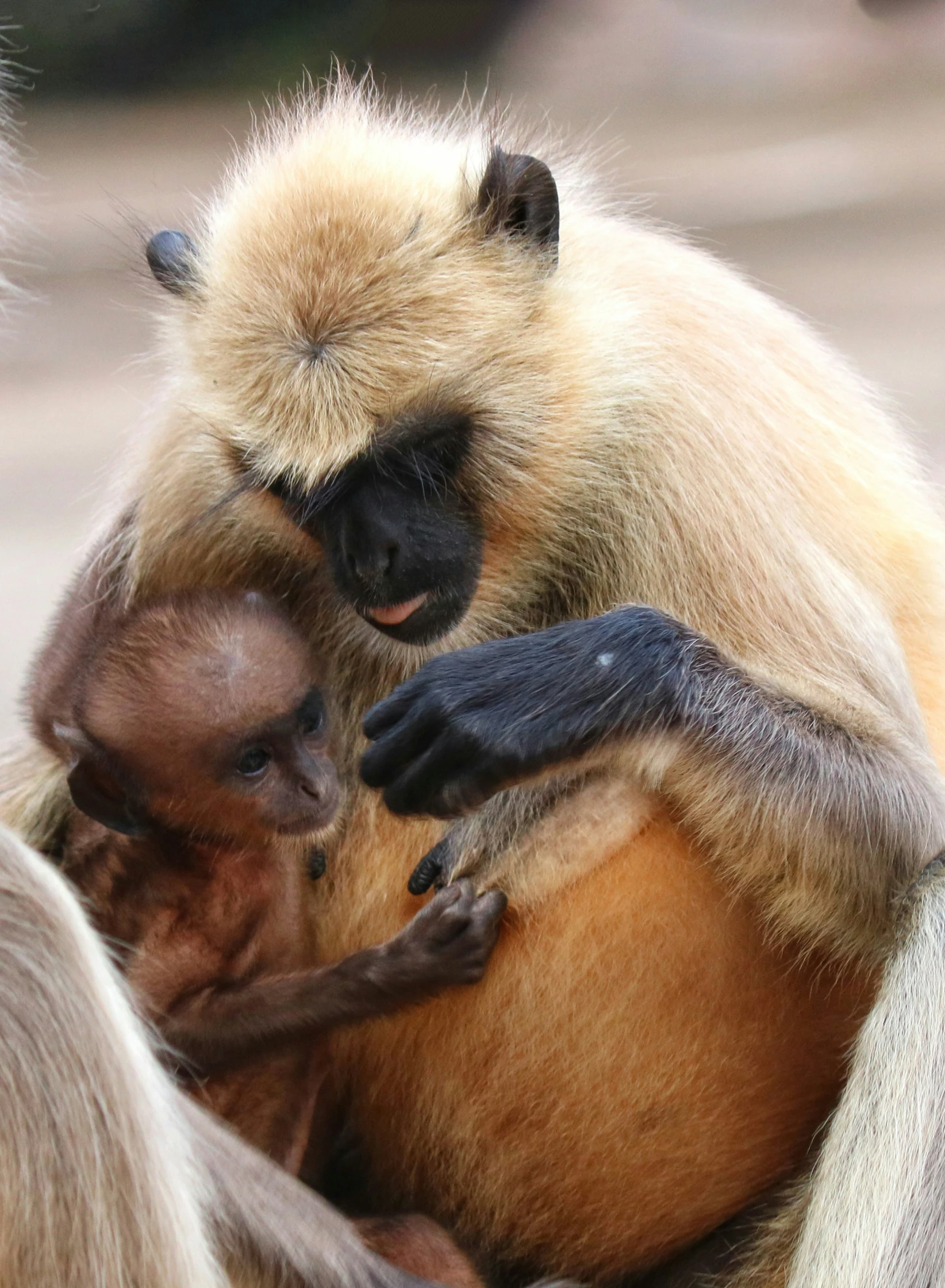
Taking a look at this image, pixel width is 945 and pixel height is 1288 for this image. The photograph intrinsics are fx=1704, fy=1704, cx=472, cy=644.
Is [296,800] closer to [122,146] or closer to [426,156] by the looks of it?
[426,156]

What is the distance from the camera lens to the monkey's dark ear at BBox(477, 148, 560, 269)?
2.31 meters

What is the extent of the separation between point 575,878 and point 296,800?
0.36 metres

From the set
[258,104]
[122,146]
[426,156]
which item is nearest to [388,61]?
[258,104]

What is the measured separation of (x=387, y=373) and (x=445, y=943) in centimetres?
71

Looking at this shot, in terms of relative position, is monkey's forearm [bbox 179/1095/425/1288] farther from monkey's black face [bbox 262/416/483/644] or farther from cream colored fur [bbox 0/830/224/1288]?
monkey's black face [bbox 262/416/483/644]

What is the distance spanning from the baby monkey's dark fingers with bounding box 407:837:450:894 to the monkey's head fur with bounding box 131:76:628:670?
277 millimetres

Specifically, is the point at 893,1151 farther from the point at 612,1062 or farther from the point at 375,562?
the point at 375,562

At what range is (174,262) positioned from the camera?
2.44 meters

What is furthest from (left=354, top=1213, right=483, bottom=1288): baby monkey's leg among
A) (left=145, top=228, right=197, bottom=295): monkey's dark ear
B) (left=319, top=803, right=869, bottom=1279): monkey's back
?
(left=145, top=228, right=197, bottom=295): monkey's dark ear

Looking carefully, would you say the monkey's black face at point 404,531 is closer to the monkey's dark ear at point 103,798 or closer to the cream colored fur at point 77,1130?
the monkey's dark ear at point 103,798

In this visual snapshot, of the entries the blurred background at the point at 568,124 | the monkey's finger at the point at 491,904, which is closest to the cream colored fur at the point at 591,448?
the monkey's finger at the point at 491,904

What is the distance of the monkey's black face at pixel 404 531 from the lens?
214 cm

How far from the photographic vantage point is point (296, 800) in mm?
2150

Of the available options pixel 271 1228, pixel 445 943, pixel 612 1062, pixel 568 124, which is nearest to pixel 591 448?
pixel 445 943
